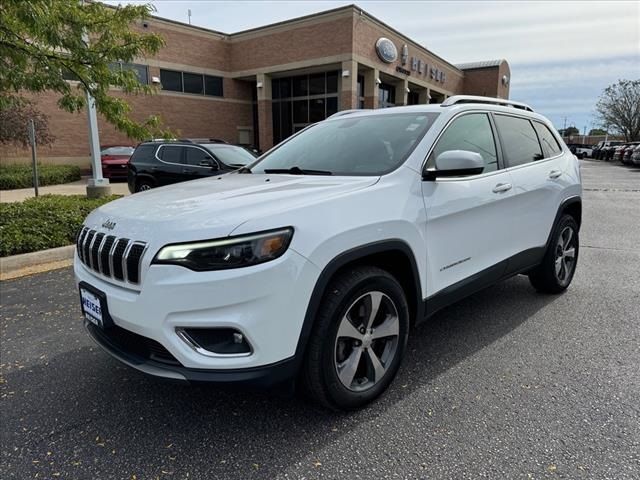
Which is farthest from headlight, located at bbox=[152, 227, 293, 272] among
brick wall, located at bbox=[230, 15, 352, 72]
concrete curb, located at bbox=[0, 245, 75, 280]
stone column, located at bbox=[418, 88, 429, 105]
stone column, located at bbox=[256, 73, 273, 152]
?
stone column, located at bbox=[418, 88, 429, 105]

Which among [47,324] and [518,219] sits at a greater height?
[518,219]

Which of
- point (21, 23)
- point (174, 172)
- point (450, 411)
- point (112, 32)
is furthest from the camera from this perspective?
point (174, 172)

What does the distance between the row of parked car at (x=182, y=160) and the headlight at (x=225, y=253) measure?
25.4 ft

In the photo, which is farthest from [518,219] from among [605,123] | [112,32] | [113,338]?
[605,123]

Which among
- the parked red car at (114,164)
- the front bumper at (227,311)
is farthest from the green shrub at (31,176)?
the front bumper at (227,311)

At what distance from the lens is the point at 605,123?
53.2 meters

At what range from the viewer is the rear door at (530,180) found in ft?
12.5

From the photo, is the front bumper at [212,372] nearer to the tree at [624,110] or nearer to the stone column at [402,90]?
the stone column at [402,90]

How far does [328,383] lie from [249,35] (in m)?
26.4

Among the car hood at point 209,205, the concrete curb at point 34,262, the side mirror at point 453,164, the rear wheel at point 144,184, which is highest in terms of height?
the side mirror at point 453,164

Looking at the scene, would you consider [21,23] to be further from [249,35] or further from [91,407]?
[249,35]

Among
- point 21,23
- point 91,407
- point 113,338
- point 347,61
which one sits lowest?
point 91,407

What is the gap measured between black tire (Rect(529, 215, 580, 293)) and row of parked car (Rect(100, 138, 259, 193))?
665 centimetres

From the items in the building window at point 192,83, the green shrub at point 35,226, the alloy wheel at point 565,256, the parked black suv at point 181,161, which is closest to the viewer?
the alloy wheel at point 565,256
